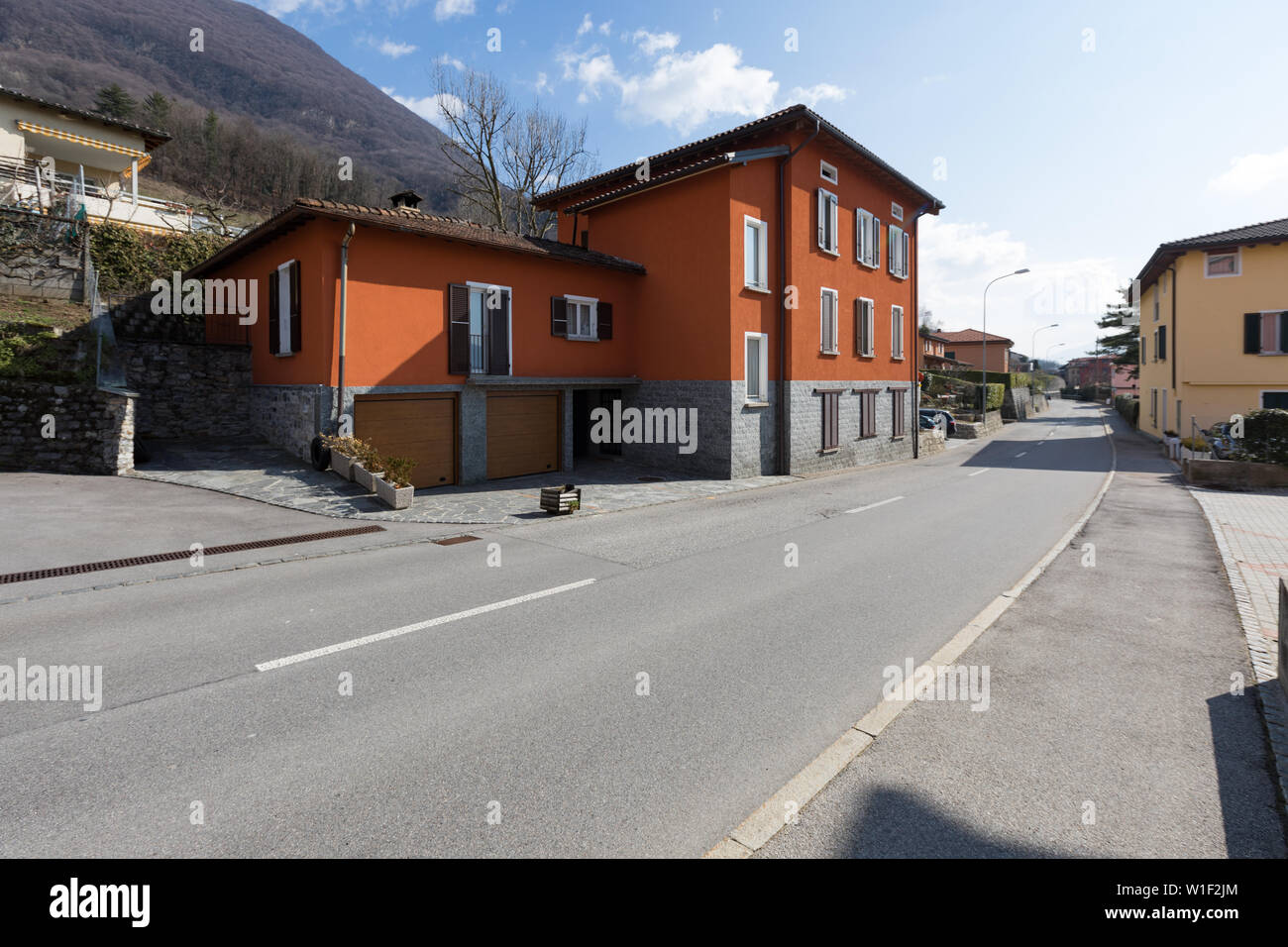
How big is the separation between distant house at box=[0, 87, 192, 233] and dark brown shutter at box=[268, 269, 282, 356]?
7.89m

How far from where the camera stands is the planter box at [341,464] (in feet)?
45.2

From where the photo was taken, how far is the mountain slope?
80.9 metres

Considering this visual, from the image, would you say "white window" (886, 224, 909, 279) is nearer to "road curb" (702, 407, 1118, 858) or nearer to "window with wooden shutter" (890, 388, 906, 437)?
"window with wooden shutter" (890, 388, 906, 437)

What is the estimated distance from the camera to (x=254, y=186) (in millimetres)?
57312

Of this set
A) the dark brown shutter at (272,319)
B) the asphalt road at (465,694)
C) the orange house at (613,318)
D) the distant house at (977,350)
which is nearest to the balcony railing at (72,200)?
the orange house at (613,318)

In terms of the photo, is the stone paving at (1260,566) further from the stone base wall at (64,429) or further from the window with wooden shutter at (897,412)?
the stone base wall at (64,429)

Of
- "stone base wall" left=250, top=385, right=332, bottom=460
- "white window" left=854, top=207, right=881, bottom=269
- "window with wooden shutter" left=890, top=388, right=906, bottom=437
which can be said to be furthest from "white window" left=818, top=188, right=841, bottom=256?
"stone base wall" left=250, top=385, right=332, bottom=460

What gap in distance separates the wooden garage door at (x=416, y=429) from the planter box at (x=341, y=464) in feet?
2.94

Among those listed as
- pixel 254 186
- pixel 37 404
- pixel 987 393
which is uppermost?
pixel 254 186

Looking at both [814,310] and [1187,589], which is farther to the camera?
[814,310]

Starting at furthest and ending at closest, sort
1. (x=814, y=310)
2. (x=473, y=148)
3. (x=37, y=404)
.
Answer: (x=473, y=148), (x=814, y=310), (x=37, y=404)
